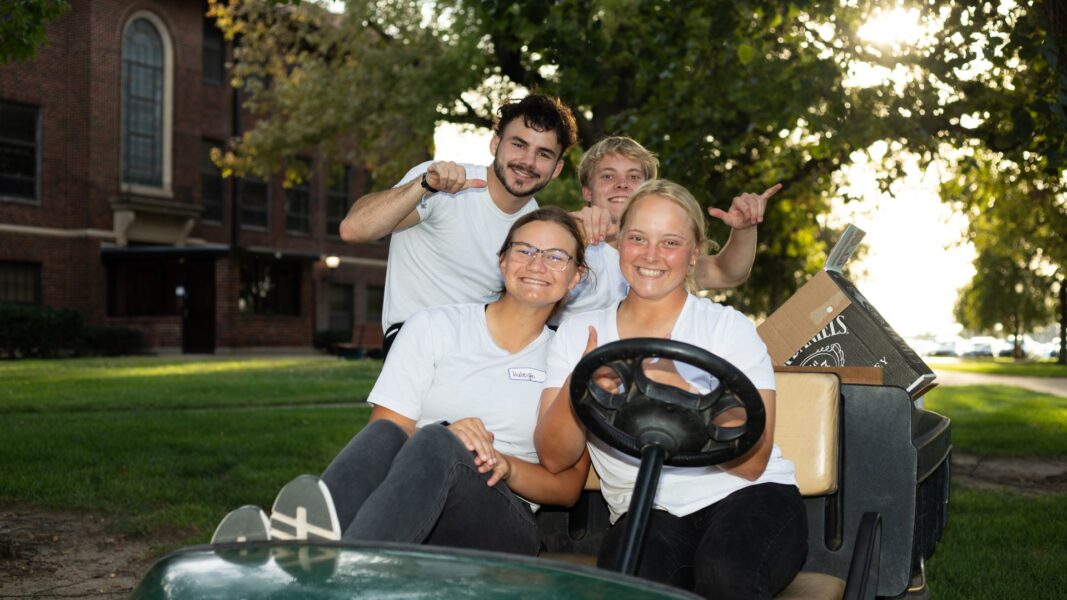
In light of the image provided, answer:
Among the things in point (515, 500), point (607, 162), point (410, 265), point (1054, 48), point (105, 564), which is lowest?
point (105, 564)

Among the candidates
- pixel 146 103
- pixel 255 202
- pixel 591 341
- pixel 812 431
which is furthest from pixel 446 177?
pixel 255 202

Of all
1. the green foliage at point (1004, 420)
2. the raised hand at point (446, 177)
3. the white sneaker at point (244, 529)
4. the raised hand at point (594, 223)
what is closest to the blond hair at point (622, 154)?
the raised hand at point (446, 177)

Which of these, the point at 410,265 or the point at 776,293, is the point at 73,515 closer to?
the point at 410,265

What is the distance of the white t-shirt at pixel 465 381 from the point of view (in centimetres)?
332

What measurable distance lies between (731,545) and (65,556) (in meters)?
4.02

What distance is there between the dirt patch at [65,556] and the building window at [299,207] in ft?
87.9

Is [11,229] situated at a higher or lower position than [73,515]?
higher

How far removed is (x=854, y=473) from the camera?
3340 millimetres

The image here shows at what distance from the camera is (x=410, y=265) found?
4.31 m

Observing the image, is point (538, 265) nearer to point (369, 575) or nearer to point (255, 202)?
point (369, 575)

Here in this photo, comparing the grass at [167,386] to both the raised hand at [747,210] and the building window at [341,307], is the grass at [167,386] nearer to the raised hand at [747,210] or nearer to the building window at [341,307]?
the raised hand at [747,210]

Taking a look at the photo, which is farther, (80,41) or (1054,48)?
(80,41)

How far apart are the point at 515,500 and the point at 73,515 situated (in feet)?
14.0

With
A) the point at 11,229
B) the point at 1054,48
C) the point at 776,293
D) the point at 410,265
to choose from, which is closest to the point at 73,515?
the point at 410,265
